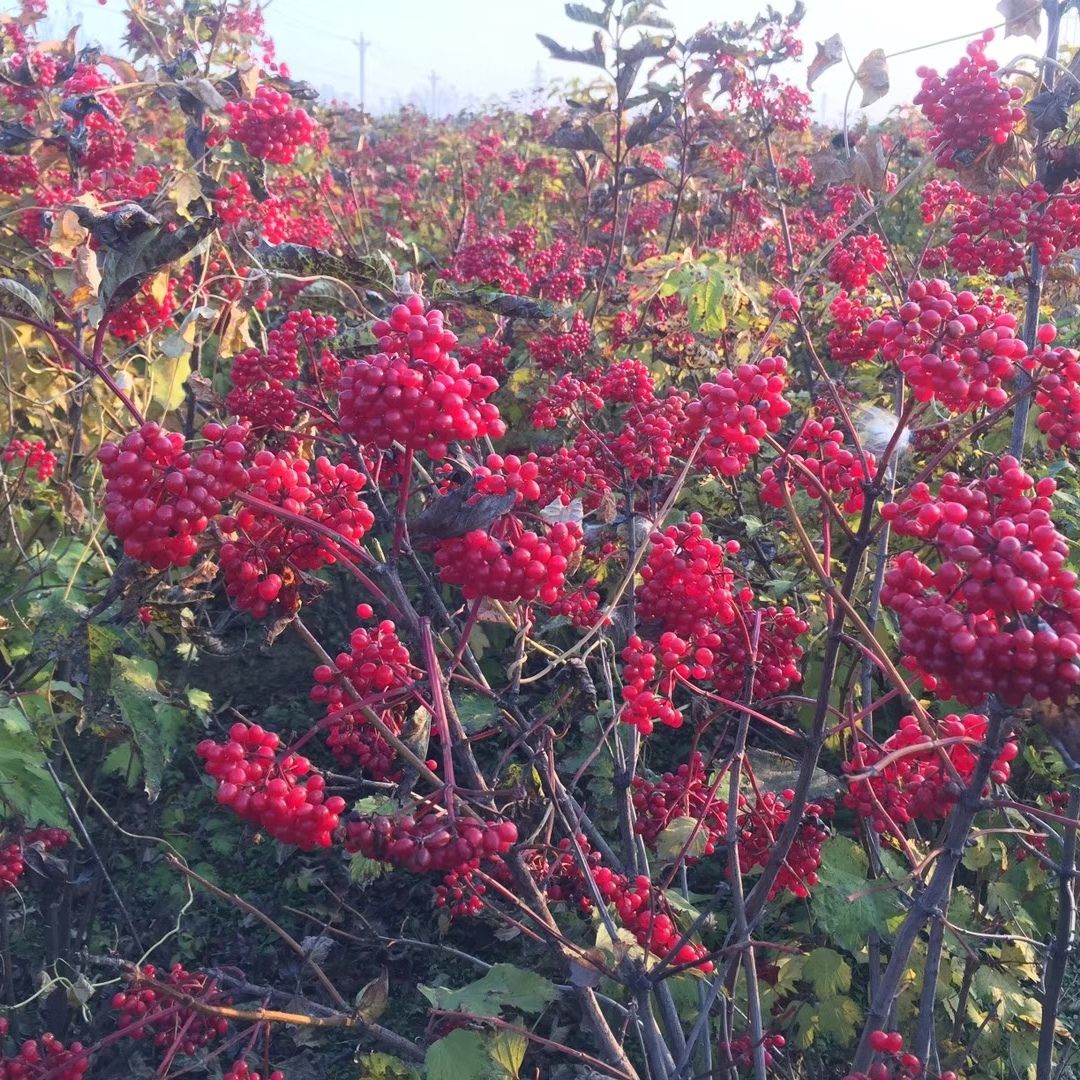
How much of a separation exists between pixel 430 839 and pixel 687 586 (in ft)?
2.86

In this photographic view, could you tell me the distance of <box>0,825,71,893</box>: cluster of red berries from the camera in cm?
279

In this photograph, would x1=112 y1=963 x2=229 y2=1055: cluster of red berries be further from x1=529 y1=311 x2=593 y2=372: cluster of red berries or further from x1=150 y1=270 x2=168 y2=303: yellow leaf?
x1=529 y1=311 x2=593 y2=372: cluster of red berries

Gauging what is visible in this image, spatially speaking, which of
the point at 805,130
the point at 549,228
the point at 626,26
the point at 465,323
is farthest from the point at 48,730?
the point at 549,228

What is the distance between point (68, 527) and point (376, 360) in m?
2.96

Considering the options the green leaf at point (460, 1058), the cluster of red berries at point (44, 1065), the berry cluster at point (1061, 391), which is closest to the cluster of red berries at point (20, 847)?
the cluster of red berries at point (44, 1065)

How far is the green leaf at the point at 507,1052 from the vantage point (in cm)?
200

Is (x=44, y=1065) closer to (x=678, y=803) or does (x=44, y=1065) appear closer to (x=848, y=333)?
(x=678, y=803)

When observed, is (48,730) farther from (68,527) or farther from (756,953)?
(756,953)

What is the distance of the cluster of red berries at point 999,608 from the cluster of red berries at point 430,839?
71 cm

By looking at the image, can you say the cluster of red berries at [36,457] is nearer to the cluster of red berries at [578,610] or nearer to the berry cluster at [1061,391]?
the cluster of red berries at [578,610]

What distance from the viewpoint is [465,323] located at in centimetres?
522

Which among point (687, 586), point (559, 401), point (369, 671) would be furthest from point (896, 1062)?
point (559, 401)

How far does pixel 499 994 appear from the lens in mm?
1996

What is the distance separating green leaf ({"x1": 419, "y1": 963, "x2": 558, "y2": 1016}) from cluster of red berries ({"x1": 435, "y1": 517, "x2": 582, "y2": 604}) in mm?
982
